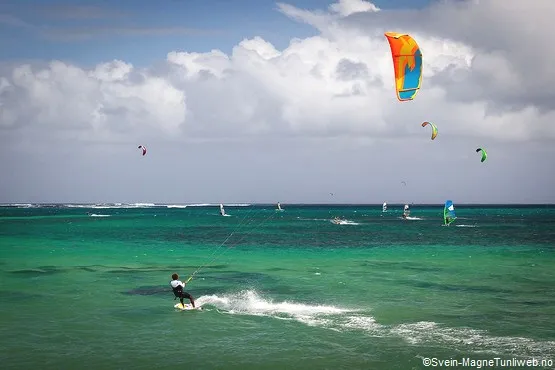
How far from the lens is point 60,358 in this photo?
11.9m

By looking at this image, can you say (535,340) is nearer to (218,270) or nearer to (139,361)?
(139,361)

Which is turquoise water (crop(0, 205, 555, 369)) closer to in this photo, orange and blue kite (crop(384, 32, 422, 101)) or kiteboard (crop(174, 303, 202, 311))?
kiteboard (crop(174, 303, 202, 311))

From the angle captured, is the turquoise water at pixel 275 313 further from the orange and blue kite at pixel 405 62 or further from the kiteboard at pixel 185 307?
the orange and blue kite at pixel 405 62

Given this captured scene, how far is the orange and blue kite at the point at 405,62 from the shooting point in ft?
54.2

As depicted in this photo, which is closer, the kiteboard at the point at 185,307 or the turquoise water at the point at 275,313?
the turquoise water at the point at 275,313

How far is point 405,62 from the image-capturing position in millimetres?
16641

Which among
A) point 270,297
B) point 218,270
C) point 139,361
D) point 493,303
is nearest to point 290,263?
point 218,270

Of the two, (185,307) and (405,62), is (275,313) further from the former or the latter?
(405,62)

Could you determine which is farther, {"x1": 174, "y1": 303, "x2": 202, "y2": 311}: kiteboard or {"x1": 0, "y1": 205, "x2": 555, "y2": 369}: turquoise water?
{"x1": 174, "y1": 303, "x2": 202, "y2": 311}: kiteboard

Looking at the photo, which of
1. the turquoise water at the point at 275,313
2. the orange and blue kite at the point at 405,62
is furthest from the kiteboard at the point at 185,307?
the orange and blue kite at the point at 405,62

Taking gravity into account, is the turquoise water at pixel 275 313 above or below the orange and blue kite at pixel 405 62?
below

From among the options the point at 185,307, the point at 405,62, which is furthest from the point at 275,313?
the point at 405,62

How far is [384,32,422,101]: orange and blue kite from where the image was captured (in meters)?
16.5

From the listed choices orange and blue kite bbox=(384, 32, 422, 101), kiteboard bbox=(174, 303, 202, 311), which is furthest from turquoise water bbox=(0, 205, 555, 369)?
orange and blue kite bbox=(384, 32, 422, 101)
